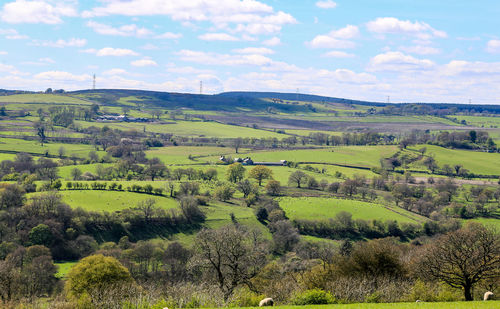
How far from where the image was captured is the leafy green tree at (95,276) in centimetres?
4992

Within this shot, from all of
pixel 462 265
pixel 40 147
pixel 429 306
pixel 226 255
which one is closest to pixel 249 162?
pixel 40 147

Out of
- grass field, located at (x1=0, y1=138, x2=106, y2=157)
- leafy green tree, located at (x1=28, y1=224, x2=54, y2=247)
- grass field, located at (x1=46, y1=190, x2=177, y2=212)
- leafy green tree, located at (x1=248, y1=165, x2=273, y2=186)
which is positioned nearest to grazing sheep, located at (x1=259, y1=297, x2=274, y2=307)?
leafy green tree, located at (x1=28, y1=224, x2=54, y2=247)

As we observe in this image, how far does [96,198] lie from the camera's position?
108 metres

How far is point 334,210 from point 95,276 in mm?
76192

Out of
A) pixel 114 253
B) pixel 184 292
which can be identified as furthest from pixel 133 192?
pixel 184 292

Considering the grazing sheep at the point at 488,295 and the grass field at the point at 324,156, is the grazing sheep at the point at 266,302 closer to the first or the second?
the grazing sheep at the point at 488,295

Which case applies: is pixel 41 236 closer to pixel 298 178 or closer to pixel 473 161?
pixel 298 178

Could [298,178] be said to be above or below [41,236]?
above

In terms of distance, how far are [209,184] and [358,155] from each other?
3373 inches

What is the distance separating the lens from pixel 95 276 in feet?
168

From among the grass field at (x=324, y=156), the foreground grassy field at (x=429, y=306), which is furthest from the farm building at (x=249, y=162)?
the foreground grassy field at (x=429, y=306)

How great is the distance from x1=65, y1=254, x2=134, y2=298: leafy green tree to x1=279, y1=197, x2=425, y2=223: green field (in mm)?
62459

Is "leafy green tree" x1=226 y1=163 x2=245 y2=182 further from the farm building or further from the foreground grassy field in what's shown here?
the foreground grassy field

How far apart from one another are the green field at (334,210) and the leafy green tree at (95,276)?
205ft
